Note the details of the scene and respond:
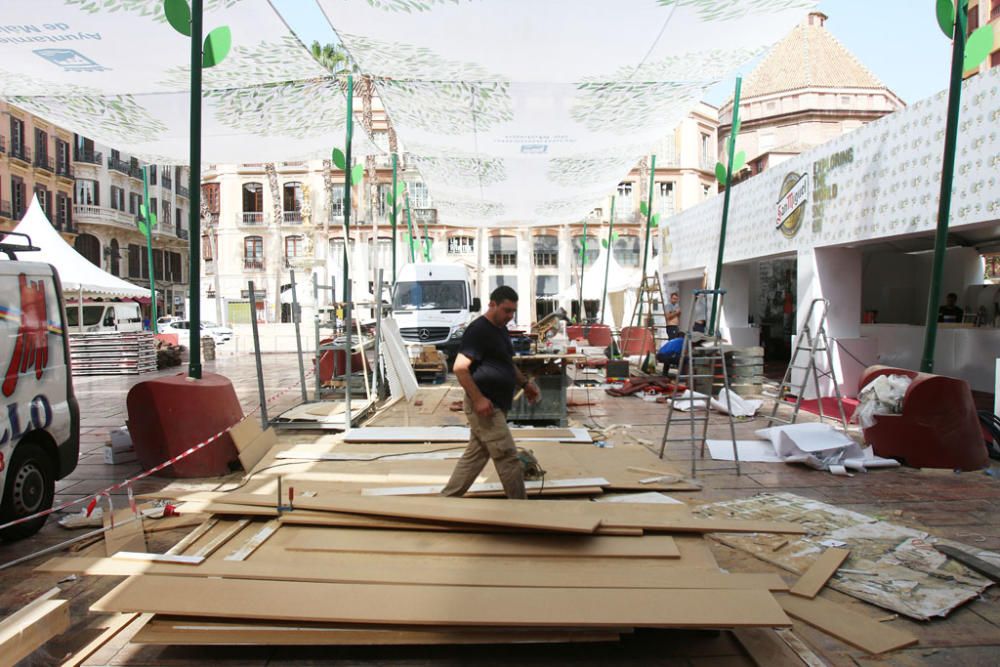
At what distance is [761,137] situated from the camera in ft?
120

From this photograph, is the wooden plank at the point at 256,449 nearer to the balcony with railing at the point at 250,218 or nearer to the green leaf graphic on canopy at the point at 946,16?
the green leaf graphic on canopy at the point at 946,16

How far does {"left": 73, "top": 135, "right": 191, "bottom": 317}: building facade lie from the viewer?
1655 inches

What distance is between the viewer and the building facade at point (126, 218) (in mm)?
42031

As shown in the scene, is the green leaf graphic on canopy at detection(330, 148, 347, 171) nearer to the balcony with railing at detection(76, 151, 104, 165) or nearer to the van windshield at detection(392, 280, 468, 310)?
the van windshield at detection(392, 280, 468, 310)

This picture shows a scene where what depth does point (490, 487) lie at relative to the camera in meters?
5.25

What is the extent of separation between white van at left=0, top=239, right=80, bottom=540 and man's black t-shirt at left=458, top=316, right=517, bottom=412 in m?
3.18

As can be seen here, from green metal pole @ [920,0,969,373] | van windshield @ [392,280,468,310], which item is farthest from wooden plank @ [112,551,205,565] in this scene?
van windshield @ [392,280,468,310]

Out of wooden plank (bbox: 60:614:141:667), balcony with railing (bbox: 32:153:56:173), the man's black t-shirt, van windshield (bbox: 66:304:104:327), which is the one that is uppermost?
balcony with railing (bbox: 32:153:56:173)

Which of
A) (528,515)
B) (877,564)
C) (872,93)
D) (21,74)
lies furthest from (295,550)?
(872,93)

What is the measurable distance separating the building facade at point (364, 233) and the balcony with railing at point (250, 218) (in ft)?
0.23

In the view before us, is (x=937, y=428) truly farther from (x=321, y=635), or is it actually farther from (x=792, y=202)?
(x=792, y=202)

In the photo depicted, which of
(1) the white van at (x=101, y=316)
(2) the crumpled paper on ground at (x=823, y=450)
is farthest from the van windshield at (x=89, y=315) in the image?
(2) the crumpled paper on ground at (x=823, y=450)

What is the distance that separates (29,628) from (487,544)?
2.17 metres

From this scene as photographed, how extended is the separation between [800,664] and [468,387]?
2.51 meters
